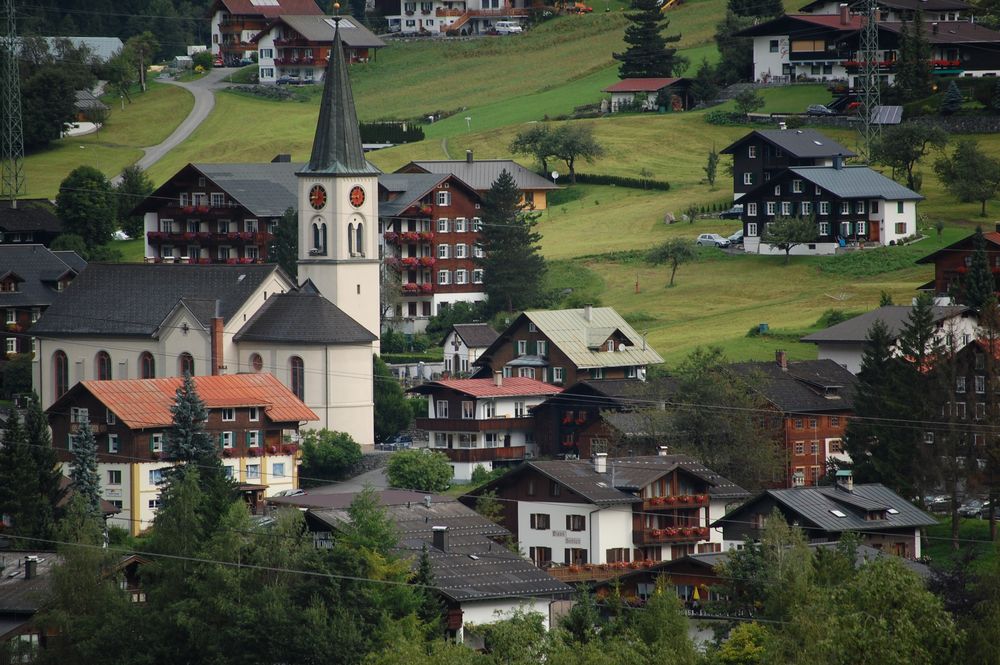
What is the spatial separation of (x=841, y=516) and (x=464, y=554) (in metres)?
12.0

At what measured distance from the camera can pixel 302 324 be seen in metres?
96.0

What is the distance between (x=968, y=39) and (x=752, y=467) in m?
70.5

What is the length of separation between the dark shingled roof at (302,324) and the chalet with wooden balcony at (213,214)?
21997 mm

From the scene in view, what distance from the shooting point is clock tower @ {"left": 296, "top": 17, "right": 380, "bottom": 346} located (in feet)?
336

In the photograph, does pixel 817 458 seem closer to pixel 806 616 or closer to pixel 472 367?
pixel 472 367

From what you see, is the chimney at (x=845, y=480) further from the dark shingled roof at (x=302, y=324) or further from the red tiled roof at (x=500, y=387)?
the dark shingled roof at (x=302, y=324)

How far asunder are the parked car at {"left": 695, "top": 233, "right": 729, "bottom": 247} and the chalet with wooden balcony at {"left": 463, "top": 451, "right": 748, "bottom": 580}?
44737 millimetres

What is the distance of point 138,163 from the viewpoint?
534 ft

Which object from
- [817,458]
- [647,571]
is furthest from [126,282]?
[647,571]

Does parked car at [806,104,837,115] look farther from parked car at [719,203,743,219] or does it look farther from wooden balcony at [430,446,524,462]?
wooden balcony at [430,446,524,462]

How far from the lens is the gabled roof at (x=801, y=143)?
125m

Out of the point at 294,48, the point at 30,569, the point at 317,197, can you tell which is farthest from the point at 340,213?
the point at 294,48

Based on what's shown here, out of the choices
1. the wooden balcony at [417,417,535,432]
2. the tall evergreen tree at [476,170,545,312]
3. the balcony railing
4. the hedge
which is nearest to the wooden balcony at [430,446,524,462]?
the wooden balcony at [417,417,535,432]

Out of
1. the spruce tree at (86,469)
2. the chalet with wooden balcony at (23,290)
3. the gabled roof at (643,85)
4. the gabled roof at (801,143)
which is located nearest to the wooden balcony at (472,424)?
the spruce tree at (86,469)
